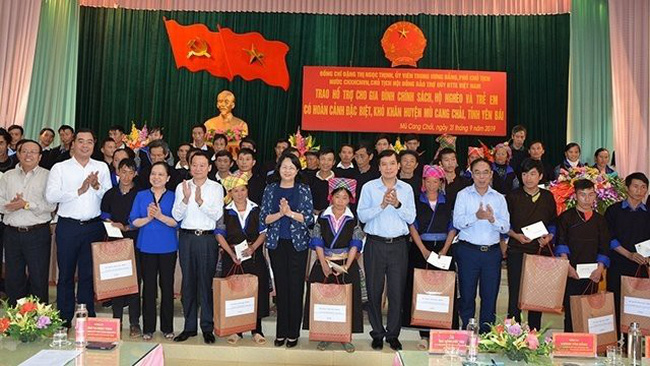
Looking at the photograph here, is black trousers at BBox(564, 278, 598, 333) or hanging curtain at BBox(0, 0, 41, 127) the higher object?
hanging curtain at BBox(0, 0, 41, 127)

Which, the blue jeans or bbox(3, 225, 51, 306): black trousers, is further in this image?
bbox(3, 225, 51, 306): black trousers

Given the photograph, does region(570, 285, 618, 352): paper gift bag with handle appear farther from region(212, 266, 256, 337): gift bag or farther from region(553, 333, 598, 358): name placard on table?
region(212, 266, 256, 337): gift bag

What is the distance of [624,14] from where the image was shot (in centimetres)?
653

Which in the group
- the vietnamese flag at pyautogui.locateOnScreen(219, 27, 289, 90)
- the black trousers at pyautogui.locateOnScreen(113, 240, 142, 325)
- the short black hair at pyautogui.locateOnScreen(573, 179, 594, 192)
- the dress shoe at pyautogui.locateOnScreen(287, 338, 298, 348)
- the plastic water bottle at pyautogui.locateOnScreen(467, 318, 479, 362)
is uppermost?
the vietnamese flag at pyautogui.locateOnScreen(219, 27, 289, 90)

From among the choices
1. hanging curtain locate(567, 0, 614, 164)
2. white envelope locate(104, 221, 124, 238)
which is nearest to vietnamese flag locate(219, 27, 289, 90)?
hanging curtain locate(567, 0, 614, 164)

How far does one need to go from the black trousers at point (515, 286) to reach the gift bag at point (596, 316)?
338 mm

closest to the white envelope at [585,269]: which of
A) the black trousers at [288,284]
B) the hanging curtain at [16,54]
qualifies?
the black trousers at [288,284]

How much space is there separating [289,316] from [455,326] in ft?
3.85

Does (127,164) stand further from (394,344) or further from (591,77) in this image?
(591,77)

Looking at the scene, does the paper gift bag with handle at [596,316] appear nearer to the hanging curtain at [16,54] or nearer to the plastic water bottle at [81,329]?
the plastic water bottle at [81,329]

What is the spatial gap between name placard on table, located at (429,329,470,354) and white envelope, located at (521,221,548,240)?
1486mm

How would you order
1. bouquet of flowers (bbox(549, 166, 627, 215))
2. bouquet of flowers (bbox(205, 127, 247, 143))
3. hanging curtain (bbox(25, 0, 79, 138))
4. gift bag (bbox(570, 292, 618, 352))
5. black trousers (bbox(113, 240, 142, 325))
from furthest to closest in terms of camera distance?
hanging curtain (bbox(25, 0, 79, 138)) < bouquet of flowers (bbox(205, 127, 247, 143)) < bouquet of flowers (bbox(549, 166, 627, 215)) < black trousers (bbox(113, 240, 142, 325)) < gift bag (bbox(570, 292, 618, 352))

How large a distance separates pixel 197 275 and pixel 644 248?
3.06 metres

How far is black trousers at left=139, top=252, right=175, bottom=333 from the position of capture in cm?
436
